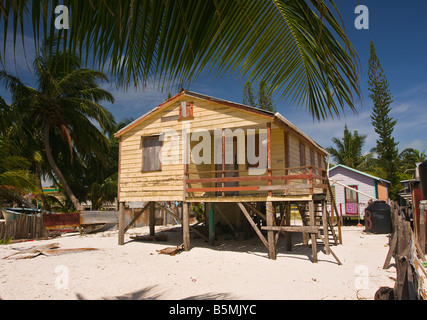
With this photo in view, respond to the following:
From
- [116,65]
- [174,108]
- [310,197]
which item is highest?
[174,108]

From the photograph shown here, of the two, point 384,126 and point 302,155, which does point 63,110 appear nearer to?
point 302,155

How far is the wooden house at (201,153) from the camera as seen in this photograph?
1280 cm

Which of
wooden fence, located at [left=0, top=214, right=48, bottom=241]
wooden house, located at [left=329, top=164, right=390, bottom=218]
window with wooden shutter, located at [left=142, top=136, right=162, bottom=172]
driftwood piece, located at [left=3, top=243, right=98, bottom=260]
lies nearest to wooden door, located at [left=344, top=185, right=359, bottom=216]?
wooden house, located at [left=329, top=164, right=390, bottom=218]

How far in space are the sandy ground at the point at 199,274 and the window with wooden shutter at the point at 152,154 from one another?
3697 mm

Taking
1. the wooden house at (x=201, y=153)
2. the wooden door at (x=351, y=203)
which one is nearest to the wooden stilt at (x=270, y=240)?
the wooden house at (x=201, y=153)

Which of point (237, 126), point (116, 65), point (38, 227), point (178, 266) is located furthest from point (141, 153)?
point (116, 65)

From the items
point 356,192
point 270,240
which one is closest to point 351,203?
point 356,192

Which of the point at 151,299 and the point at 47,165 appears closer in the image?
the point at 151,299

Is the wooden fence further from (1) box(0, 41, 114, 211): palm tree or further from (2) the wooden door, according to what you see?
(2) the wooden door

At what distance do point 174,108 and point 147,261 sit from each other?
264 inches

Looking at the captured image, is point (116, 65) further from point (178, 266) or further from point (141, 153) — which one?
point (141, 153)

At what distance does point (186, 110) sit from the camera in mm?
13867

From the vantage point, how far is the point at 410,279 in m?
4.50
